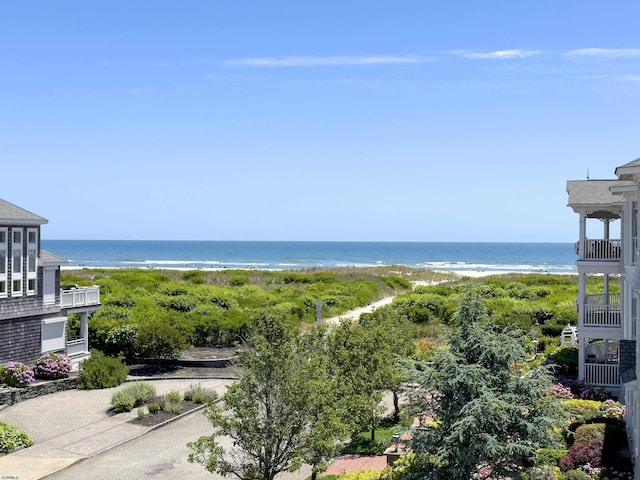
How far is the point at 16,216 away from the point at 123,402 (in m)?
8.49

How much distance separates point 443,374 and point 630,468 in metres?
5.55

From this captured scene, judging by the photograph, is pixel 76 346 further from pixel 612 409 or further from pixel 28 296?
pixel 612 409

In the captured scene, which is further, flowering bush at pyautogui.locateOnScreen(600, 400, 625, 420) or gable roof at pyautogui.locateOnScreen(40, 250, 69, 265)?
gable roof at pyautogui.locateOnScreen(40, 250, 69, 265)

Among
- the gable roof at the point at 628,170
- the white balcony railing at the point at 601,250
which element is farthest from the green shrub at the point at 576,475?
the white balcony railing at the point at 601,250

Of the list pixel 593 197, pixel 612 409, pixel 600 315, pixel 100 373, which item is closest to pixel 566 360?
pixel 600 315

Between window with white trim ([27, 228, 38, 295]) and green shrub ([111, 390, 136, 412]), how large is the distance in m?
6.53

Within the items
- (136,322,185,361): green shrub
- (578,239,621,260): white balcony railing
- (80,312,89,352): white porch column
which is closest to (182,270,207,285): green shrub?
(136,322,185,361): green shrub

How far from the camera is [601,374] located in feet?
70.9

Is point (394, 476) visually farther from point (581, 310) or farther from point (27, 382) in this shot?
point (27, 382)

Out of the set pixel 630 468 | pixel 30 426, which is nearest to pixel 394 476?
pixel 630 468

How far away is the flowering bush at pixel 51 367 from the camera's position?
2556 cm

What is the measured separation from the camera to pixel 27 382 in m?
24.1

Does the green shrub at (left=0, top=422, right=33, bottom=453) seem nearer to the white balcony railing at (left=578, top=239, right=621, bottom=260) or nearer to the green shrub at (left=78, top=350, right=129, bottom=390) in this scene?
the green shrub at (left=78, top=350, right=129, bottom=390)

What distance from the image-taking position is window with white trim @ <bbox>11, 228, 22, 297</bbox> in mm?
25469
